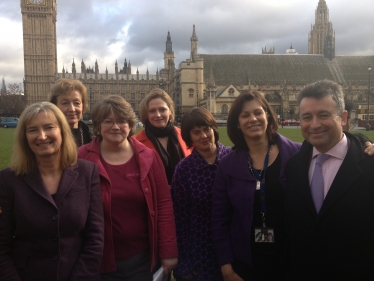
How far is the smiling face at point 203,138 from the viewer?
3.10 meters

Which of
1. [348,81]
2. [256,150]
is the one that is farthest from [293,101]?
[256,150]

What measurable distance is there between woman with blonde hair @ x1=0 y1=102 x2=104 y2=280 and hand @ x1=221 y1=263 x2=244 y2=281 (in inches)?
38.6

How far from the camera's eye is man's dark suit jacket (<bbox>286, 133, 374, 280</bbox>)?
7.21 feet

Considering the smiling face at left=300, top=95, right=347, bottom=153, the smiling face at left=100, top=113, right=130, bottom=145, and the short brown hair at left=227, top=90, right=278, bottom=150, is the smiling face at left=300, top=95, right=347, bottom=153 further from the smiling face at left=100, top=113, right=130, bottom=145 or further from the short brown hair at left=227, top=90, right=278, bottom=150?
the smiling face at left=100, top=113, right=130, bottom=145

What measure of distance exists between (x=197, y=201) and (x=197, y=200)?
0.03 ft

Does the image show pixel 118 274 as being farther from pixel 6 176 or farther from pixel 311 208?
pixel 311 208

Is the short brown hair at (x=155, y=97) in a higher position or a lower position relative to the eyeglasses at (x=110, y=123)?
higher

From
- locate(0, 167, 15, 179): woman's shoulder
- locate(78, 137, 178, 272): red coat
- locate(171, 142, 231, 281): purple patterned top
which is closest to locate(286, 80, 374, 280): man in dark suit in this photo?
locate(171, 142, 231, 281): purple patterned top

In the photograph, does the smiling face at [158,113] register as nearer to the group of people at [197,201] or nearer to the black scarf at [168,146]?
the black scarf at [168,146]

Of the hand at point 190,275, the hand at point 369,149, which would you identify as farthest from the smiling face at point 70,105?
the hand at point 369,149

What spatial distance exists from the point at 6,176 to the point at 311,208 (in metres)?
2.07

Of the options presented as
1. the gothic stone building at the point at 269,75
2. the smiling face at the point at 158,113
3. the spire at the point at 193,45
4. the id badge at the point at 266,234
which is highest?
the spire at the point at 193,45

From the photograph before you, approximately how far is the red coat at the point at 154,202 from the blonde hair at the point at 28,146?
321 millimetres

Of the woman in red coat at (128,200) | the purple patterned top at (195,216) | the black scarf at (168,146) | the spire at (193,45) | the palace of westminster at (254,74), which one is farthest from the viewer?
the spire at (193,45)
